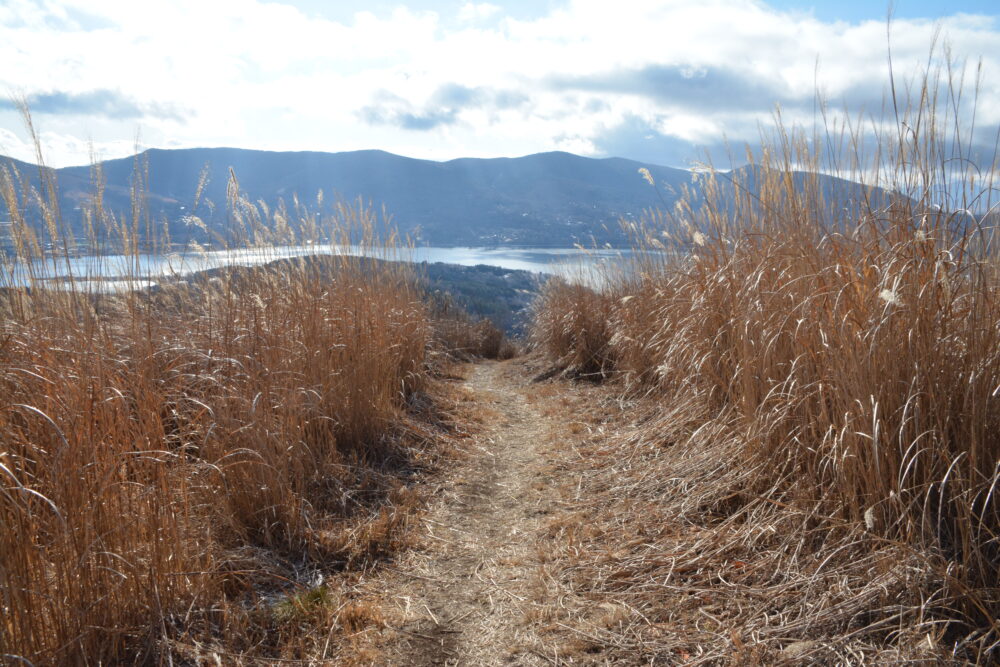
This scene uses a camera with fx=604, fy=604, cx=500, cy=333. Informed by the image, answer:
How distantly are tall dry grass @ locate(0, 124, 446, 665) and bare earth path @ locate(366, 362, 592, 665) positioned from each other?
22 centimetres

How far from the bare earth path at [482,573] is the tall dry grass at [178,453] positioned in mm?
216

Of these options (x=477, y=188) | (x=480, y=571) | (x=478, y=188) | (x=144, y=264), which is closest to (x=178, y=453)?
(x=144, y=264)

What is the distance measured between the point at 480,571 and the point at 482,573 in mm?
23

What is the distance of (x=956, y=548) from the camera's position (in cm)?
172

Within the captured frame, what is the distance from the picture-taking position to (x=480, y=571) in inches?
103

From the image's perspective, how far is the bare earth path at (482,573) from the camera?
203 centimetres

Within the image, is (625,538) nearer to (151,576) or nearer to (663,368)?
(663,368)

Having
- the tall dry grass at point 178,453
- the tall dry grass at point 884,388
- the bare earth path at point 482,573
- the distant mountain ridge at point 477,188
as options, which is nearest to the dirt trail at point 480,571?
the bare earth path at point 482,573

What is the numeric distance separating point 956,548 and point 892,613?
0.28m

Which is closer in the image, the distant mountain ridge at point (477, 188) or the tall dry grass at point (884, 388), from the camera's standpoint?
the tall dry grass at point (884, 388)

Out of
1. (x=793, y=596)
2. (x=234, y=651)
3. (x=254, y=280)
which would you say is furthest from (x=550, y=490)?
(x=254, y=280)

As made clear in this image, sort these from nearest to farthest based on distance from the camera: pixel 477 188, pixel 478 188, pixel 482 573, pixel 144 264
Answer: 1. pixel 482 573
2. pixel 144 264
3. pixel 477 188
4. pixel 478 188

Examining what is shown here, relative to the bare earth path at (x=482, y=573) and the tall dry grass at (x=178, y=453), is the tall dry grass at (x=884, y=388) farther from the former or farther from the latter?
the tall dry grass at (x=178, y=453)

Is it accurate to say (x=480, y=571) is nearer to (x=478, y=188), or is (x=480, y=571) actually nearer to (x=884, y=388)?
(x=884, y=388)
